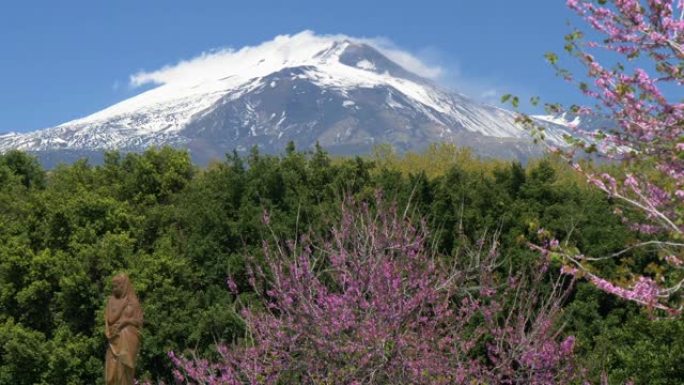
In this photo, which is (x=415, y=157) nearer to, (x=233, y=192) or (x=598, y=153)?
(x=233, y=192)

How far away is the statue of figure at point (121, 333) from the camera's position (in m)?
14.6

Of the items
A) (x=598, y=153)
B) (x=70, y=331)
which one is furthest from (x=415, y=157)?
(x=598, y=153)

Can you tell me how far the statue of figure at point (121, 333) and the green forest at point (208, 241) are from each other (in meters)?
6.96

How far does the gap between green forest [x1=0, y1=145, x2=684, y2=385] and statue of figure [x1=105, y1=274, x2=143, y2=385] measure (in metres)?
6.96

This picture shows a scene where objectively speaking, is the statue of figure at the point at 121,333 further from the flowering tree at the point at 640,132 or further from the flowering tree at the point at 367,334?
the flowering tree at the point at 640,132

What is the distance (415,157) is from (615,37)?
238ft

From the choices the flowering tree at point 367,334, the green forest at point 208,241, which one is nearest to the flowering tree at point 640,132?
the flowering tree at point 367,334

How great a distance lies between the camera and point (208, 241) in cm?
2589

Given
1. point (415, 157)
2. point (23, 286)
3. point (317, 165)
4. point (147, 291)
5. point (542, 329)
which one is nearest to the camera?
point (542, 329)

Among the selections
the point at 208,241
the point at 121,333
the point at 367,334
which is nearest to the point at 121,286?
the point at 121,333

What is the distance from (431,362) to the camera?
48.6 ft

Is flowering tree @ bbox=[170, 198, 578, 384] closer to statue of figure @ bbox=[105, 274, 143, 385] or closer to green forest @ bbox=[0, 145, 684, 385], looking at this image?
statue of figure @ bbox=[105, 274, 143, 385]

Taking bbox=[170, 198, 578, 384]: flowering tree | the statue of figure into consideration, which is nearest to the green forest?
bbox=[170, 198, 578, 384]: flowering tree

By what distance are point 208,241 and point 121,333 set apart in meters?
11.3
